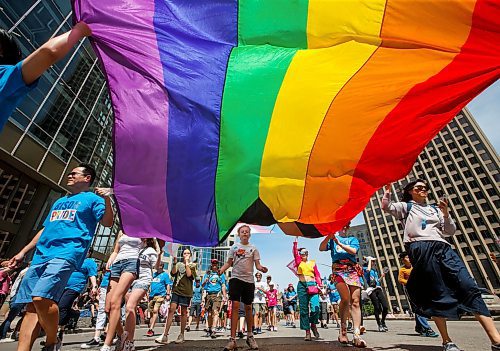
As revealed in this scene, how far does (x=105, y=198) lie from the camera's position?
10.2ft

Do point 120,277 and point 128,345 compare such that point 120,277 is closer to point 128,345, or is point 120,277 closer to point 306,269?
point 128,345

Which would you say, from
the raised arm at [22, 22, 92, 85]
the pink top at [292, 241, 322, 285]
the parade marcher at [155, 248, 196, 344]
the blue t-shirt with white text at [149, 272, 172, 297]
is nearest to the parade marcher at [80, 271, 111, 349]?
the parade marcher at [155, 248, 196, 344]

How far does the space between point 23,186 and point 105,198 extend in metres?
14.3

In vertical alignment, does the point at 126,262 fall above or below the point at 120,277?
above

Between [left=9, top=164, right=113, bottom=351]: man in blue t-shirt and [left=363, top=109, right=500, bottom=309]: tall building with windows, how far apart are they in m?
58.9

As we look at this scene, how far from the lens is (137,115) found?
126 inches

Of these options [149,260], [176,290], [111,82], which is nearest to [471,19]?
[111,82]

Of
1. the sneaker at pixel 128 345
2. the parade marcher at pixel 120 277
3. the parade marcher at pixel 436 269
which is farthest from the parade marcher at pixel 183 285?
the parade marcher at pixel 436 269

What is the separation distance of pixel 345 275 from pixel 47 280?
4.02 metres

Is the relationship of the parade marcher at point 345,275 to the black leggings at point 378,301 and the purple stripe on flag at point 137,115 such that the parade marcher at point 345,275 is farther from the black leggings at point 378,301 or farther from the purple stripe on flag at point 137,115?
the black leggings at point 378,301

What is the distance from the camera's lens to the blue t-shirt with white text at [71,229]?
2.88 m

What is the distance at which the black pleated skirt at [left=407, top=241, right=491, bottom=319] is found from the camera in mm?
3090

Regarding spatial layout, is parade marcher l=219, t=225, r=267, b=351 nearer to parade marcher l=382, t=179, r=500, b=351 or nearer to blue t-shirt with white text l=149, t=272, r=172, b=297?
parade marcher l=382, t=179, r=500, b=351

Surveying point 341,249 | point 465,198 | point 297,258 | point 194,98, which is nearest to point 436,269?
point 341,249
